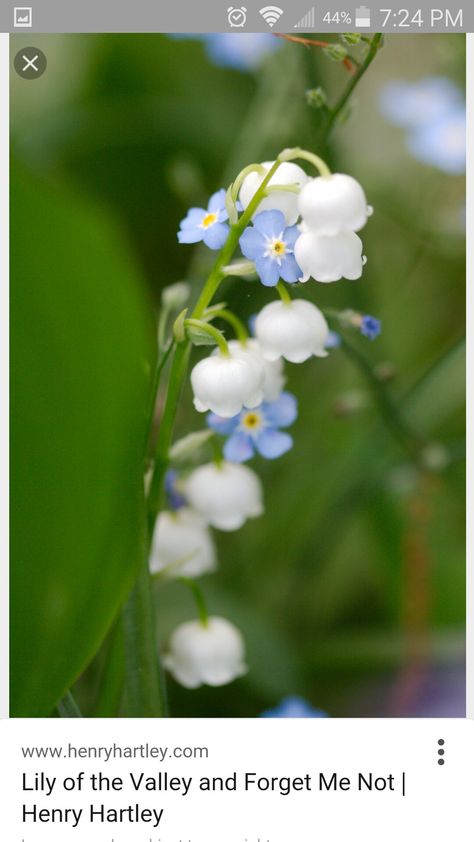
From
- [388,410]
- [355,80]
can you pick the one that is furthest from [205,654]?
[355,80]

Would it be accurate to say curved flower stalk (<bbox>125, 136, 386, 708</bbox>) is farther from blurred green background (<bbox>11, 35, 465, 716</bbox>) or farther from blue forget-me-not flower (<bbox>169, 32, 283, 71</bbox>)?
blue forget-me-not flower (<bbox>169, 32, 283, 71</bbox>)

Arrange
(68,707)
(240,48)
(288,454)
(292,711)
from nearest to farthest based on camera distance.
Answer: (68,707), (292,711), (240,48), (288,454)

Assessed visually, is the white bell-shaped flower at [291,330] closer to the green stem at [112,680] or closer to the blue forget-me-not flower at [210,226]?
the blue forget-me-not flower at [210,226]

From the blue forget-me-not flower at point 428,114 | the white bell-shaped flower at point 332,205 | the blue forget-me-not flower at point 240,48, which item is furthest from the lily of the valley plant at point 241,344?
the blue forget-me-not flower at point 428,114
